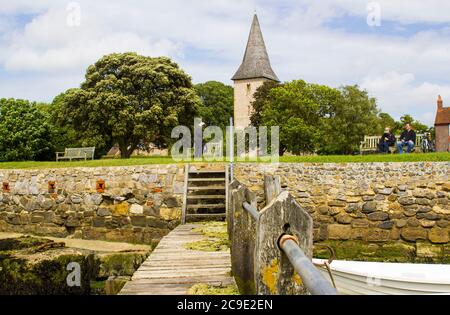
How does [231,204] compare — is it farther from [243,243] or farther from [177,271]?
[177,271]

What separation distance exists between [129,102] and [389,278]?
31162 millimetres

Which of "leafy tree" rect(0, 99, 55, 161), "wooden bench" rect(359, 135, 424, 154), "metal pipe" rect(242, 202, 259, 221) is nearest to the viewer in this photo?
"metal pipe" rect(242, 202, 259, 221)

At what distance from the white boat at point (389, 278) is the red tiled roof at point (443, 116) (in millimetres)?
44643

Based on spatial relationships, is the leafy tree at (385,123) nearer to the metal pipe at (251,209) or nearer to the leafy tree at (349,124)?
the leafy tree at (349,124)

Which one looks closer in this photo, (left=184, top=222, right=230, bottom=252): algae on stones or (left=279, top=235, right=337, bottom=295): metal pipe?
(left=279, top=235, right=337, bottom=295): metal pipe

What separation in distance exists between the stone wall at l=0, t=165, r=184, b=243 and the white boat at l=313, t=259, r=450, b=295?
7002 millimetres

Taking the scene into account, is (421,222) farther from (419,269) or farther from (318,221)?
(419,269)

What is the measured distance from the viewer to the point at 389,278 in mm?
7309

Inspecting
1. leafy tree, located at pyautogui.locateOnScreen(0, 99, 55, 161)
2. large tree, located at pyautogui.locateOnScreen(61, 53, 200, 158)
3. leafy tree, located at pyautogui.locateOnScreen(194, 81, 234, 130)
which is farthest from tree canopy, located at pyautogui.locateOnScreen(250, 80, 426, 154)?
leafy tree, located at pyautogui.locateOnScreen(194, 81, 234, 130)

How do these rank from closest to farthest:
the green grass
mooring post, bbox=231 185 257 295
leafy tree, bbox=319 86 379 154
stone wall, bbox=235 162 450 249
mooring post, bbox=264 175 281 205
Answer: mooring post, bbox=231 185 257 295 < mooring post, bbox=264 175 281 205 < stone wall, bbox=235 162 450 249 < the green grass < leafy tree, bbox=319 86 379 154

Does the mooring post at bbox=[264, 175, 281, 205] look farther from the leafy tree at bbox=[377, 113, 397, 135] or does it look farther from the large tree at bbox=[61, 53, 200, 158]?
the leafy tree at bbox=[377, 113, 397, 135]

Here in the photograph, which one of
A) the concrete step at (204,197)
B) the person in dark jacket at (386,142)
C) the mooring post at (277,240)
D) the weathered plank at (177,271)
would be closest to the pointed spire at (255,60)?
the person in dark jacket at (386,142)

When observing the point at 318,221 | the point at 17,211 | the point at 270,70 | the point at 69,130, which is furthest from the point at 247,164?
the point at 270,70

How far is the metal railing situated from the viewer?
275 centimetres
